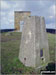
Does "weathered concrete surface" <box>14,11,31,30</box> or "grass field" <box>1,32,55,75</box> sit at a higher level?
"weathered concrete surface" <box>14,11,31,30</box>

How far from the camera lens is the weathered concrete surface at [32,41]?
6.35m

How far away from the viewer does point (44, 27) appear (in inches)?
262

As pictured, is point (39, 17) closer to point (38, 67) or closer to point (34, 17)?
point (34, 17)

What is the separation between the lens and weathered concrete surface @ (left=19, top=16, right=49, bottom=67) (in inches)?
250

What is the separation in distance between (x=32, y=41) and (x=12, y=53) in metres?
1.25

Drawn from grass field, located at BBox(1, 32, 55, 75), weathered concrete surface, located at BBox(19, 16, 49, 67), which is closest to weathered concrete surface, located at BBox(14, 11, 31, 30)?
weathered concrete surface, located at BBox(19, 16, 49, 67)

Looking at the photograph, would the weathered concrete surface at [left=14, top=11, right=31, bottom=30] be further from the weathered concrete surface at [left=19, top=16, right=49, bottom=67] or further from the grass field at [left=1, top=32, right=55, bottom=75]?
the grass field at [left=1, top=32, right=55, bottom=75]

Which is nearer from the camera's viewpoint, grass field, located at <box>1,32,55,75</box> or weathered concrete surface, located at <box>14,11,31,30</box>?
weathered concrete surface, located at <box>14,11,31,30</box>

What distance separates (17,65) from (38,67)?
89 cm

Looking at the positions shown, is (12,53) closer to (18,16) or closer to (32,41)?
(32,41)

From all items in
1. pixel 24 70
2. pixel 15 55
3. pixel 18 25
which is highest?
pixel 18 25

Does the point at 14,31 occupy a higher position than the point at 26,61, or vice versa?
the point at 14,31

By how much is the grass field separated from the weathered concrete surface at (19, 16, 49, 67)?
27cm

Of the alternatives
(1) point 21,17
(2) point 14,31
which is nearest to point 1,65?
(2) point 14,31
